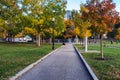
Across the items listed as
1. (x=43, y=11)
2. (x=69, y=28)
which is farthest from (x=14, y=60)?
(x=69, y=28)

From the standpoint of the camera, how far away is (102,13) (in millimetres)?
23906

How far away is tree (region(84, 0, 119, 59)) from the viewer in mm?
23781

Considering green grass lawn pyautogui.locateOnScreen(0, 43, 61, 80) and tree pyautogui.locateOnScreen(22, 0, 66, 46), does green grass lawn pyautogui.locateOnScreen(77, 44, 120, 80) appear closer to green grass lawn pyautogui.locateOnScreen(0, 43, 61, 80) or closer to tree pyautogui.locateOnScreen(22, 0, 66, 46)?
green grass lawn pyautogui.locateOnScreen(0, 43, 61, 80)

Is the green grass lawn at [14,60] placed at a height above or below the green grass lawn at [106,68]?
above

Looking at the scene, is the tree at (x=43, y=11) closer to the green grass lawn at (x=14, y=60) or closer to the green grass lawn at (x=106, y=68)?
the green grass lawn at (x=14, y=60)

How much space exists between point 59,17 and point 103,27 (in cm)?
4140

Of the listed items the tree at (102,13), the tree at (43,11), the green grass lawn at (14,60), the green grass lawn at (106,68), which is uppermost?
the tree at (43,11)

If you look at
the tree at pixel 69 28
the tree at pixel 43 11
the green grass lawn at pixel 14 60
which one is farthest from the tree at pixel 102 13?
the tree at pixel 69 28

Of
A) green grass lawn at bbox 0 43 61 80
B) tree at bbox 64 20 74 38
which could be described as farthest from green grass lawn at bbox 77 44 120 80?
tree at bbox 64 20 74 38

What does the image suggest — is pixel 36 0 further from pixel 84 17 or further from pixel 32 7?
pixel 84 17

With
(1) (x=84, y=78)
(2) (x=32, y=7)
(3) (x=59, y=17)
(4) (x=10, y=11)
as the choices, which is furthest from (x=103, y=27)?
(3) (x=59, y=17)

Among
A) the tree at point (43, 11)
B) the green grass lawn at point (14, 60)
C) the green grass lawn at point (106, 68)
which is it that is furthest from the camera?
the tree at point (43, 11)

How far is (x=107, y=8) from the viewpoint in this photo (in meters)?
23.8

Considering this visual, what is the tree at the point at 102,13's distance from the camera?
78.0 feet
